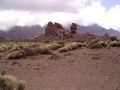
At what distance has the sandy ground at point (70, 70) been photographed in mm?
19359

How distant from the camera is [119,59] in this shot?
1055 inches

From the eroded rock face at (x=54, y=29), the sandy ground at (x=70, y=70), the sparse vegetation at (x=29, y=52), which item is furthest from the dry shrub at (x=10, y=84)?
the eroded rock face at (x=54, y=29)

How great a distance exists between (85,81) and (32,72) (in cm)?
524

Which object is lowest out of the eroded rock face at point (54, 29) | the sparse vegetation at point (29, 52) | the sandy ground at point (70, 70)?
the sandy ground at point (70, 70)

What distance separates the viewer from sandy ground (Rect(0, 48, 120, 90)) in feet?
63.5

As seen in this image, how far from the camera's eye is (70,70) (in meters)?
23.8

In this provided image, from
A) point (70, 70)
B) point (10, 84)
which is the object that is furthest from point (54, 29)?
→ point (10, 84)

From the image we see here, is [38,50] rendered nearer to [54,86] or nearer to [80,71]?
[80,71]

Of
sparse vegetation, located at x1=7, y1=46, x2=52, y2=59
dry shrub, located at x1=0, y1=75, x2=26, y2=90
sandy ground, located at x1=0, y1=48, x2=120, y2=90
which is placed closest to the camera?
dry shrub, located at x1=0, y1=75, x2=26, y2=90

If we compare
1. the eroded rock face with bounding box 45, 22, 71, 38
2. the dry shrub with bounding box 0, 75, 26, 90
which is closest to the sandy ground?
the dry shrub with bounding box 0, 75, 26, 90

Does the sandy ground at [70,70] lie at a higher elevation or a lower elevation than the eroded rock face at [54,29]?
lower

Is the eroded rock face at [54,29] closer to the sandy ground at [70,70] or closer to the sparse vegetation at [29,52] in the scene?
the sparse vegetation at [29,52]

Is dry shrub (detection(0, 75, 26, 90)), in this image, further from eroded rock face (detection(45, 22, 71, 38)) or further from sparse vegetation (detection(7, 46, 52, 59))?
eroded rock face (detection(45, 22, 71, 38))

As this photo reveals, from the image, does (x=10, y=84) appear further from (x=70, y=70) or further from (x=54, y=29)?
(x=54, y=29)
